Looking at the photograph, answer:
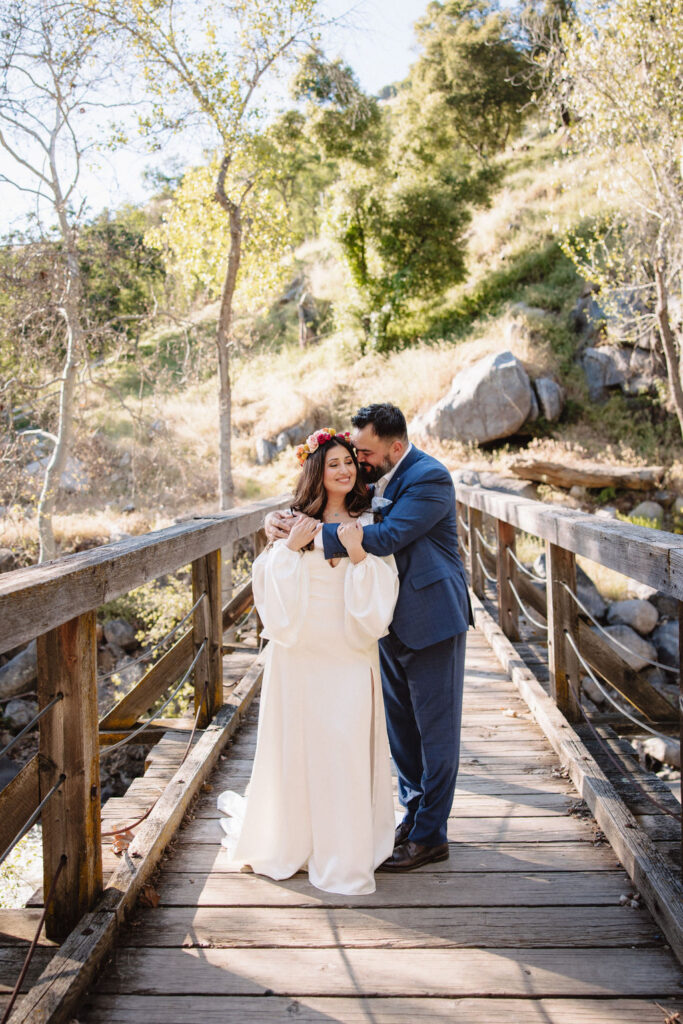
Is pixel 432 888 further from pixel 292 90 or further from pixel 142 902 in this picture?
pixel 292 90

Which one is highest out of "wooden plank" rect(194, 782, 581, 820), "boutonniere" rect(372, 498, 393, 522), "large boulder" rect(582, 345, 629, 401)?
"large boulder" rect(582, 345, 629, 401)

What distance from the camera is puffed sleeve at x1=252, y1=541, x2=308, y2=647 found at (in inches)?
110

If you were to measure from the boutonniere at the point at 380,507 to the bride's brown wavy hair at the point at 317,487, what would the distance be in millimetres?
50

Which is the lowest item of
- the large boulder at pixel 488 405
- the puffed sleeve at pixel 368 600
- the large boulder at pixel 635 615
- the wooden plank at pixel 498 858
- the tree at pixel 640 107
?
the large boulder at pixel 635 615

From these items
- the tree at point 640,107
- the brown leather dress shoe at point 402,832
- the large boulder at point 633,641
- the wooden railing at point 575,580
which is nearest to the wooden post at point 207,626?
the brown leather dress shoe at point 402,832

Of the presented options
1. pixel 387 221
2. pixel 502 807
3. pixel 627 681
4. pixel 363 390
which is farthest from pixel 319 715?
pixel 387 221

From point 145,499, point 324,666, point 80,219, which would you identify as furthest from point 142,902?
point 145,499

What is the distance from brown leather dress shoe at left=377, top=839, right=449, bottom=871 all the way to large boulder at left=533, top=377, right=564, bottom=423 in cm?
1361

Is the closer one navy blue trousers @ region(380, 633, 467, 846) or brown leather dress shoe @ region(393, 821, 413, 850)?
navy blue trousers @ region(380, 633, 467, 846)

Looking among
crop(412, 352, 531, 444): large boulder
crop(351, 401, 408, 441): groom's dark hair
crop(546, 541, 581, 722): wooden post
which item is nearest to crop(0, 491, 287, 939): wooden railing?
crop(351, 401, 408, 441): groom's dark hair

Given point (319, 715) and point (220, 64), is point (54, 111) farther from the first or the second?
point (319, 715)

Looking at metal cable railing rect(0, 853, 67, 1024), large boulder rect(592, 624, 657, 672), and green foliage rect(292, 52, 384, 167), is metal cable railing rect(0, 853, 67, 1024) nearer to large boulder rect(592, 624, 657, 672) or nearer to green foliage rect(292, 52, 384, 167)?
Answer: large boulder rect(592, 624, 657, 672)

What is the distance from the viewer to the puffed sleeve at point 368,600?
9.10ft

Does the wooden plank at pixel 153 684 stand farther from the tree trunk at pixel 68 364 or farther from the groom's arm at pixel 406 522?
the tree trunk at pixel 68 364
